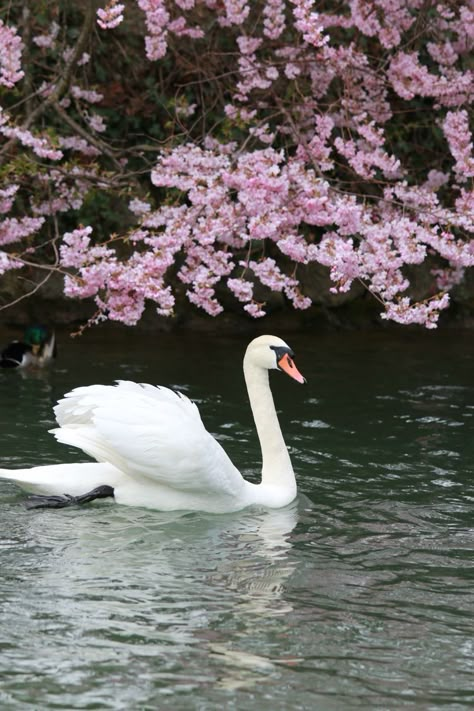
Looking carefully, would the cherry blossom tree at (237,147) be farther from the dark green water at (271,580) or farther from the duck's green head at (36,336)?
the dark green water at (271,580)

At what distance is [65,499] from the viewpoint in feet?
24.3

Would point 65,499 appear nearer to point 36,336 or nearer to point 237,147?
point 36,336

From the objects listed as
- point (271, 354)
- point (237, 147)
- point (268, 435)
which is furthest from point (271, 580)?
point (237, 147)

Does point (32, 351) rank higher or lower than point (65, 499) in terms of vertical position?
higher

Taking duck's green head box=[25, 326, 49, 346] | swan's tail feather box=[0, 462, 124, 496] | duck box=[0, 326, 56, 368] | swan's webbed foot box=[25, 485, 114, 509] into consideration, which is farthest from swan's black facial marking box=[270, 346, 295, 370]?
duck's green head box=[25, 326, 49, 346]

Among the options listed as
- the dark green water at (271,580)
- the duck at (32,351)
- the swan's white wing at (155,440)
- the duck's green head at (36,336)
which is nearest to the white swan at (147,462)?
the swan's white wing at (155,440)

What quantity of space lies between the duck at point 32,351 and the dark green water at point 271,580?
90 cm

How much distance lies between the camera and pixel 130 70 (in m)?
13.0

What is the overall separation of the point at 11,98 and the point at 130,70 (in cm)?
116

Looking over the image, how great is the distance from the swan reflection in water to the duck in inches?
165

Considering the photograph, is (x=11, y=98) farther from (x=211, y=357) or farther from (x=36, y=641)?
(x=36, y=641)

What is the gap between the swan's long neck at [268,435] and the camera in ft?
25.6

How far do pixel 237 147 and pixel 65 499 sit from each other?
17.6 ft

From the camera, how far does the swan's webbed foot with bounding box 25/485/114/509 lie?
7.36 m
